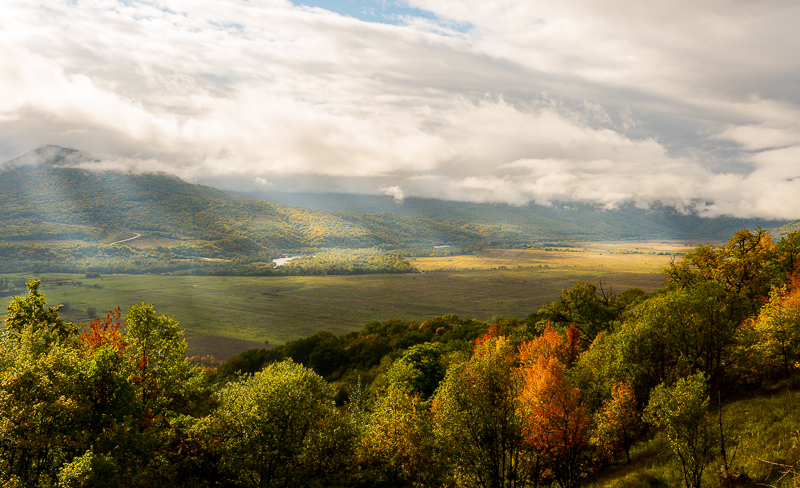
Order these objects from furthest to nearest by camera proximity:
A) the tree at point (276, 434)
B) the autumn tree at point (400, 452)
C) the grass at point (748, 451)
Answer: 1. the autumn tree at point (400, 452)
2. the tree at point (276, 434)
3. the grass at point (748, 451)

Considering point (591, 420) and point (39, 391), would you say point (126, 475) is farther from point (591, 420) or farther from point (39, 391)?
point (591, 420)

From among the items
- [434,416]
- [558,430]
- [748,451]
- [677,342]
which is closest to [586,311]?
[677,342]

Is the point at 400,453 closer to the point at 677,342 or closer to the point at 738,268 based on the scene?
the point at 677,342

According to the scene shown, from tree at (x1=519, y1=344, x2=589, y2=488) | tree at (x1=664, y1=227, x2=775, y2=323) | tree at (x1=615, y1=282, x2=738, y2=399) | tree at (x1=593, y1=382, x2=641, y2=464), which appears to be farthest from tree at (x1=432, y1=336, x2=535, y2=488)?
tree at (x1=664, y1=227, x2=775, y2=323)

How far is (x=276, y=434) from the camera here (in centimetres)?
3003

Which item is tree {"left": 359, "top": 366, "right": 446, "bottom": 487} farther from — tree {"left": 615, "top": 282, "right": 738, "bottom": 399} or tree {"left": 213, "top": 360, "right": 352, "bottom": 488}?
tree {"left": 615, "top": 282, "right": 738, "bottom": 399}

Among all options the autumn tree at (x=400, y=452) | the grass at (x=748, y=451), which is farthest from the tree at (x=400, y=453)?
the grass at (x=748, y=451)

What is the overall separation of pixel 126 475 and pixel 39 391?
729 cm

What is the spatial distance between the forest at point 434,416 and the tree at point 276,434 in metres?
0.12

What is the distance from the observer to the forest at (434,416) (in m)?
22.7

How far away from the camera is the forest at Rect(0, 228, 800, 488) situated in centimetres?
2269

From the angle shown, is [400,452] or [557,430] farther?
[400,452]

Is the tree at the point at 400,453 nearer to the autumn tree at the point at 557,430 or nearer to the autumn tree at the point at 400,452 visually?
the autumn tree at the point at 400,452

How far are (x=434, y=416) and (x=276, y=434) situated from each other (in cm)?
1362
